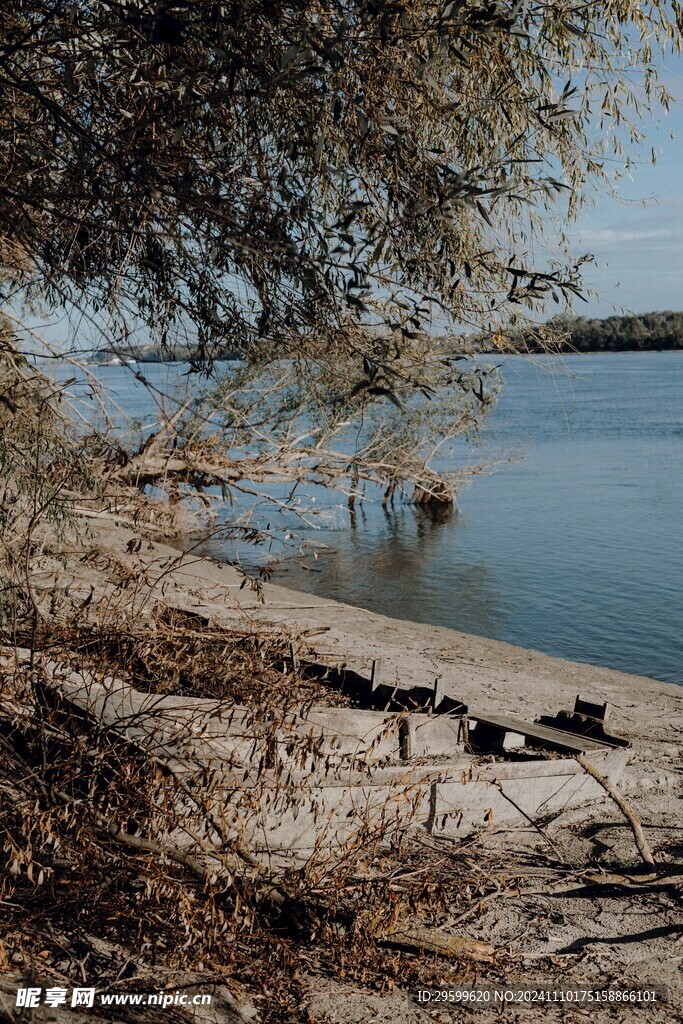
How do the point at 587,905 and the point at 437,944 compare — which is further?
the point at 587,905

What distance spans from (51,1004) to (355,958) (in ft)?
4.35

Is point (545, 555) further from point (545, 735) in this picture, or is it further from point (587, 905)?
point (587, 905)

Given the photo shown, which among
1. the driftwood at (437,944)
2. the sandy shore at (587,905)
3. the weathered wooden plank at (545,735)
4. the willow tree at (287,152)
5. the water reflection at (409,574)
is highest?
the willow tree at (287,152)

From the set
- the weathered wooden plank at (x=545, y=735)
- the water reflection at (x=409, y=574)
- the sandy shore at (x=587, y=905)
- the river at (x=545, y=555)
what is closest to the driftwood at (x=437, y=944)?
the sandy shore at (x=587, y=905)

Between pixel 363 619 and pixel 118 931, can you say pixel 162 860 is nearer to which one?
pixel 118 931

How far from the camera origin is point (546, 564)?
18266 millimetres

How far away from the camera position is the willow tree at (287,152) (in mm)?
3688

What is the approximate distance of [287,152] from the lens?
4840 millimetres

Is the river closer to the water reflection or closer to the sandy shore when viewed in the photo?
the water reflection

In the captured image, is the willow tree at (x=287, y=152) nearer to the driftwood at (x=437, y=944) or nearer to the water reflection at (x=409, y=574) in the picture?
the driftwood at (x=437, y=944)

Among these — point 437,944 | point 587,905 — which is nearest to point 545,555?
point 587,905

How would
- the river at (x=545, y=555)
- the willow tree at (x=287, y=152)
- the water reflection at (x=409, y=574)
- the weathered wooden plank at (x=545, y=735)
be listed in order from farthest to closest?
the water reflection at (x=409, y=574) < the river at (x=545, y=555) < the weathered wooden plank at (x=545, y=735) < the willow tree at (x=287, y=152)

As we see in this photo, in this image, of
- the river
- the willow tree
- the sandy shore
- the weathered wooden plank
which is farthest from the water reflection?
the willow tree

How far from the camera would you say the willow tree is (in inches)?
145
